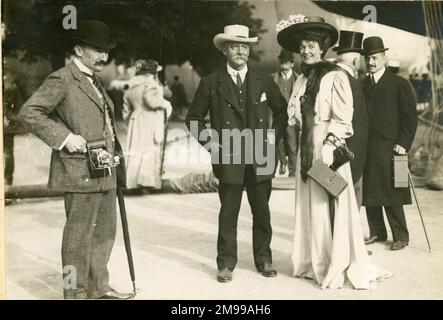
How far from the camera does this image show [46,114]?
429cm

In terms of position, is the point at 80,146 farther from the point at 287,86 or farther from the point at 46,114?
the point at 287,86

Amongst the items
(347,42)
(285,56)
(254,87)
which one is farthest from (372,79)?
(254,87)

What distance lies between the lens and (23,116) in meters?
4.23

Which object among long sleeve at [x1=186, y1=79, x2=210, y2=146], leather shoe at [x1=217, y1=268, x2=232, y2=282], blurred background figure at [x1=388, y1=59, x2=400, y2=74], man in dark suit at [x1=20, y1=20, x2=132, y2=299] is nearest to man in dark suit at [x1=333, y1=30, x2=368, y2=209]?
blurred background figure at [x1=388, y1=59, x2=400, y2=74]

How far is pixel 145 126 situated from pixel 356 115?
221cm

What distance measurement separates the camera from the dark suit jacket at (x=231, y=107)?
4.86 m

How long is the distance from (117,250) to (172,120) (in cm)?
148

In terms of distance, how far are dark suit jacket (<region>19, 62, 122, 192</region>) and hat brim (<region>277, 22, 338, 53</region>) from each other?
1649mm

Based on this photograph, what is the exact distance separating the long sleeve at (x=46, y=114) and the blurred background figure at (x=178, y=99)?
5.86 ft

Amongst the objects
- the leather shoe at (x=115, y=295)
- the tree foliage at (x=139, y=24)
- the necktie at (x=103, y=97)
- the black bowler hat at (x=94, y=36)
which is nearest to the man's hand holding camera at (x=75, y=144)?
the necktie at (x=103, y=97)
